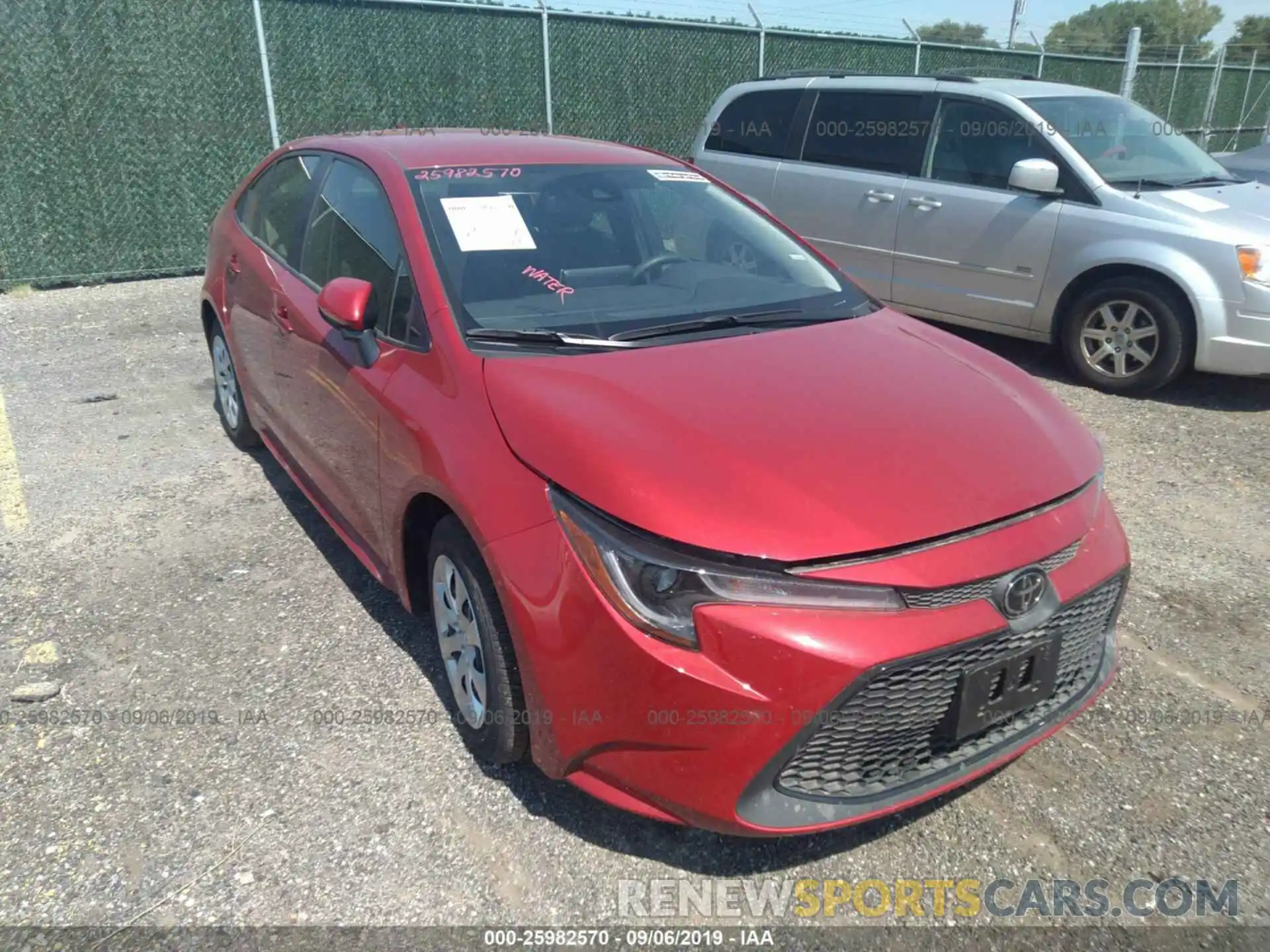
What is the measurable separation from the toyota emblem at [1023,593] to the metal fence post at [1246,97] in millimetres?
19920

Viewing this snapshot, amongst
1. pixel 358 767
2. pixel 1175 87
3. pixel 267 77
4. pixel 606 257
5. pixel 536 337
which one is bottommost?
pixel 358 767

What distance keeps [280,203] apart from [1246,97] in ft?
67.6

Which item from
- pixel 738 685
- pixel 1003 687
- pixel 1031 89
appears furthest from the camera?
pixel 1031 89

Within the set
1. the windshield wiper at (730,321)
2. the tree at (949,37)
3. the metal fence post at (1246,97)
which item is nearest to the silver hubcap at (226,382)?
the windshield wiper at (730,321)

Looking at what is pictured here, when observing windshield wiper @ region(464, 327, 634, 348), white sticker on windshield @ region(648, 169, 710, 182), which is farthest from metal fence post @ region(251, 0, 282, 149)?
windshield wiper @ region(464, 327, 634, 348)

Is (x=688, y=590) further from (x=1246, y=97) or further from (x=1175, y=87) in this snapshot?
(x=1246, y=97)


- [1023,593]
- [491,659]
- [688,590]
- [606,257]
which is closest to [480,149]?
[606,257]

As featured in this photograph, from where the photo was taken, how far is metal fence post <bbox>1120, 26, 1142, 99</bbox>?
14.3m

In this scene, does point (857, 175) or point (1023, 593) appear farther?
point (857, 175)

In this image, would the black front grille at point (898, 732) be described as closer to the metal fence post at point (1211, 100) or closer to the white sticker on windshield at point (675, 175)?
the white sticker on windshield at point (675, 175)

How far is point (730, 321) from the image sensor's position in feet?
9.66

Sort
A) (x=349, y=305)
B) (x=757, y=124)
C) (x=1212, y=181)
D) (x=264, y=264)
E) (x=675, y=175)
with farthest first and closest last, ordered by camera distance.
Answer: (x=757, y=124), (x=1212, y=181), (x=264, y=264), (x=675, y=175), (x=349, y=305)

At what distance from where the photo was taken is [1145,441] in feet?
16.8

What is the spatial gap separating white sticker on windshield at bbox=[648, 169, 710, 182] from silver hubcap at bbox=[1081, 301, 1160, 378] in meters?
3.25
